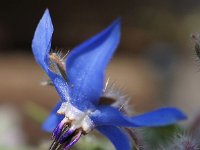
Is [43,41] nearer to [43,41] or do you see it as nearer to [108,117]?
[43,41]

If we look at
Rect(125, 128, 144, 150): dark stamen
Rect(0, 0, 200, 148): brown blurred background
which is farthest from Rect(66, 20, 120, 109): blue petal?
Rect(0, 0, 200, 148): brown blurred background

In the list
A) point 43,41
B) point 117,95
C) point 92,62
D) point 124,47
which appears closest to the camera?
point 92,62

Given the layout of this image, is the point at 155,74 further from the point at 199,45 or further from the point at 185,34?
the point at 199,45

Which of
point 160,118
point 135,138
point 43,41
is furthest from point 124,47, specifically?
point 160,118

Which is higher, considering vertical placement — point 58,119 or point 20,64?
point 20,64

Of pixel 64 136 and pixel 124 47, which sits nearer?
pixel 64 136

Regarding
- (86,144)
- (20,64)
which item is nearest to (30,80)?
(20,64)
